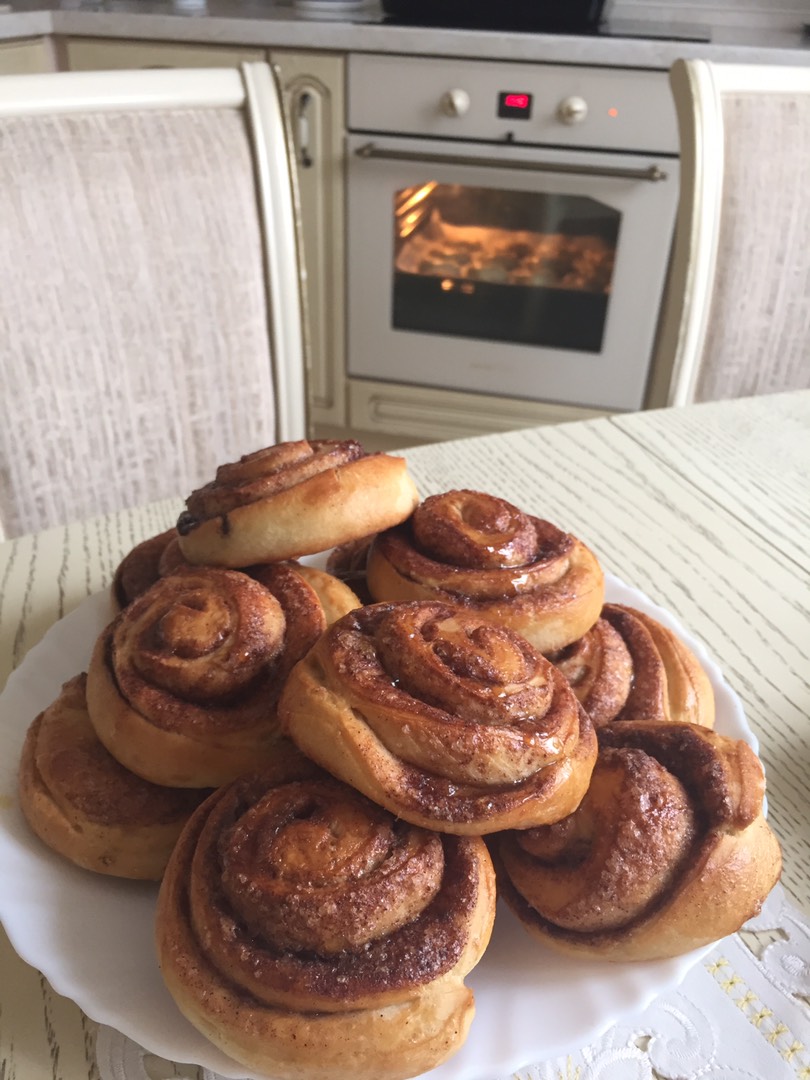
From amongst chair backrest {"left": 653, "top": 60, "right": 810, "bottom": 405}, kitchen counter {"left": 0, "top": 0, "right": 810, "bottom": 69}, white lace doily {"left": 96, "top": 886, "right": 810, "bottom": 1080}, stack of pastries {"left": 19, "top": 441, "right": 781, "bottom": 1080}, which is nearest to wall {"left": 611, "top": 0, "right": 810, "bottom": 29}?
kitchen counter {"left": 0, "top": 0, "right": 810, "bottom": 69}

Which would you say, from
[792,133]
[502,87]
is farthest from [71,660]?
[502,87]

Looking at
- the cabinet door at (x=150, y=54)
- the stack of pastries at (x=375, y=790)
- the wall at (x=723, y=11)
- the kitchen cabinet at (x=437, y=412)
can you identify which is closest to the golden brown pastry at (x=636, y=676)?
the stack of pastries at (x=375, y=790)

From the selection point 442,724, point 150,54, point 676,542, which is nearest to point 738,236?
point 676,542

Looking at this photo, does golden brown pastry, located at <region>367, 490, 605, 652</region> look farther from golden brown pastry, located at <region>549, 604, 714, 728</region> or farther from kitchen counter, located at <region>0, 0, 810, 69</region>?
kitchen counter, located at <region>0, 0, 810, 69</region>

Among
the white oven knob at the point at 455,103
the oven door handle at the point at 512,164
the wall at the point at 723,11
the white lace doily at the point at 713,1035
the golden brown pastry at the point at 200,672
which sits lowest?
the white lace doily at the point at 713,1035

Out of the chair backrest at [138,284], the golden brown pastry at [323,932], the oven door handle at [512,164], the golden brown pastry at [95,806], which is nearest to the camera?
the golden brown pastry at [323,932]

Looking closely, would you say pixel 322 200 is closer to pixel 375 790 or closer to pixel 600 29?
pixel 600 29

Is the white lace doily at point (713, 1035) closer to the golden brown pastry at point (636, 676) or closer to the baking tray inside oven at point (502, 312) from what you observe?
the golden brown pastry at point (636, 676)
